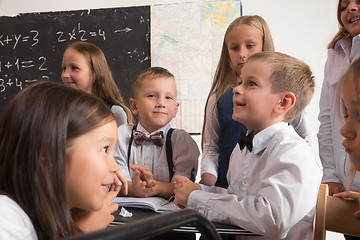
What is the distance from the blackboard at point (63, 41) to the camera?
3885 millimetres

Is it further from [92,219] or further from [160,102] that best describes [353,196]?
[160,102]

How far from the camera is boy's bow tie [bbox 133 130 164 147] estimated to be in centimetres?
173

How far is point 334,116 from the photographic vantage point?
175 cm

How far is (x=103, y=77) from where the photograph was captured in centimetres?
244

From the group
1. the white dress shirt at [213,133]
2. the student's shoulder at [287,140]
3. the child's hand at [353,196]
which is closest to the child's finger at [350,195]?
the child's hand at [353,196]

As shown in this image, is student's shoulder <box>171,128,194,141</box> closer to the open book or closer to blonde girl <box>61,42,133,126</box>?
the open book

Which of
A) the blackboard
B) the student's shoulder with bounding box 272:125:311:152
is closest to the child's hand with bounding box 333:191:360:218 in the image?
the student's shoulder with bounding box 272:125:311:152

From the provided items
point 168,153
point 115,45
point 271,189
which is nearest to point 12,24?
point 115,45

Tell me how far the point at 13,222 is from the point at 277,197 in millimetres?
709

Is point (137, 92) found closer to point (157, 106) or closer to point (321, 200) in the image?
point (157, 106)

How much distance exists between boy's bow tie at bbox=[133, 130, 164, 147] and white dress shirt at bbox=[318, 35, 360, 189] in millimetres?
775

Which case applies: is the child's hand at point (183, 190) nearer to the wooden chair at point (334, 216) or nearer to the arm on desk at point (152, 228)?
the wooden chair at point (334, 216)

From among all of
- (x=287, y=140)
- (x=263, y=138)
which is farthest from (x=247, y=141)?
(x=287, y=140)

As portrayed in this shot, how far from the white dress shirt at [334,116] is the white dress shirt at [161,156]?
24.6 inches
